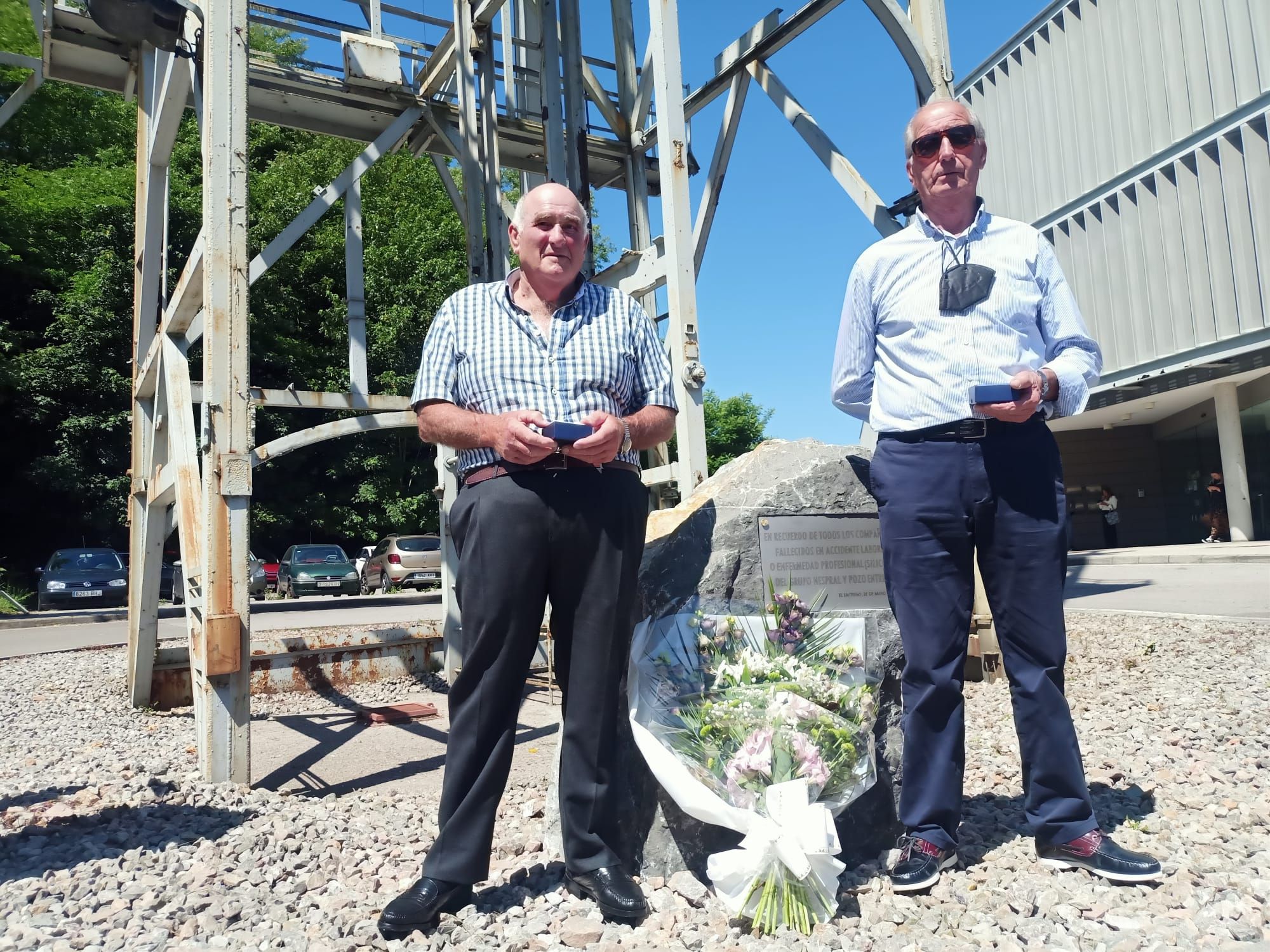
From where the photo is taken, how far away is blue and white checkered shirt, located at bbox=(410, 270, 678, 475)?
8.51 ft

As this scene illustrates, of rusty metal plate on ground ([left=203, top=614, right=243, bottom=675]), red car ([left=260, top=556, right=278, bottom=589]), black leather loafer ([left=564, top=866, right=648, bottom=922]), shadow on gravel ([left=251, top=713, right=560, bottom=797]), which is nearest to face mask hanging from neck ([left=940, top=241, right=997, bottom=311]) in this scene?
black leather loafer ([left=564, top=866, right=648, bottom=922])

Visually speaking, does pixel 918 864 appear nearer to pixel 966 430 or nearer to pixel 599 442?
pixel 966 430

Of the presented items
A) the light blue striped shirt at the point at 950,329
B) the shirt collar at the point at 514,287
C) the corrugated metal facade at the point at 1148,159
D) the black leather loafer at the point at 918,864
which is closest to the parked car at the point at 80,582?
the shirt collar at the point at 514,287

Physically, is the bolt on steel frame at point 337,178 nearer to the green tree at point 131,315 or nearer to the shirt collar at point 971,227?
the shirt collar at point 971,227

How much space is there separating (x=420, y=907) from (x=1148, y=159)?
2426 cm

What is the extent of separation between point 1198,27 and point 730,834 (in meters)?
23.9

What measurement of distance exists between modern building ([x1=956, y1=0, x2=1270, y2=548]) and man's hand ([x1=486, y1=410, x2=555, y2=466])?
20.9 metres

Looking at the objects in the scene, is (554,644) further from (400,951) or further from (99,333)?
(99,333)

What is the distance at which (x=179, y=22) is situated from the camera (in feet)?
14.6

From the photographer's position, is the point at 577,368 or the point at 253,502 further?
the point at 253,502

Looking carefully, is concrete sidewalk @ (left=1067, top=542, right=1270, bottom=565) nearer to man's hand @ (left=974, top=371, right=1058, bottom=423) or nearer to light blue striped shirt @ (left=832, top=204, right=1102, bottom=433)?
light blue striped shirt @ (left=832, top=204, right=1102, bottom=433)

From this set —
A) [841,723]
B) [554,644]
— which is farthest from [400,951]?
[841,723]

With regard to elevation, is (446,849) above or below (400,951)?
above

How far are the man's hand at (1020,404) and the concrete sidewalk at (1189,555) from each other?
1495 centimetres
